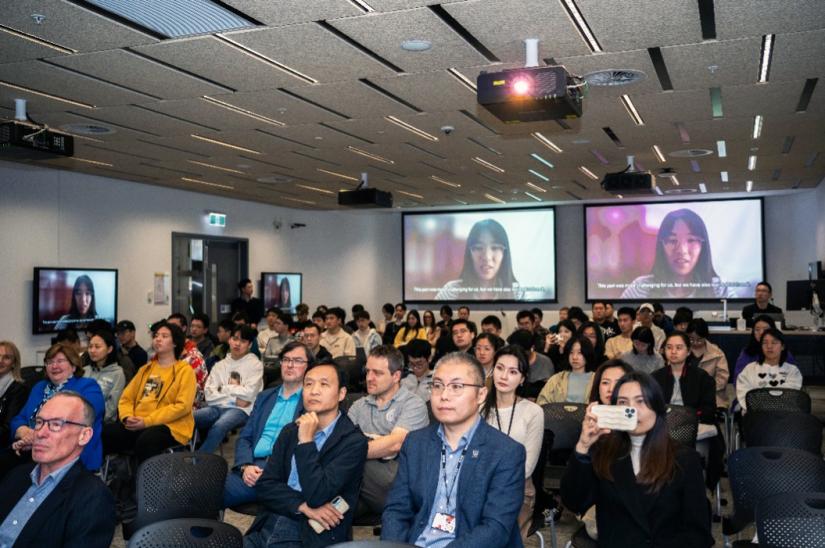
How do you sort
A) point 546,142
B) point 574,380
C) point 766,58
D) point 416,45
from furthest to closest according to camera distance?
point 546,142 < point 574,380 < point 766,58 < point 416,45

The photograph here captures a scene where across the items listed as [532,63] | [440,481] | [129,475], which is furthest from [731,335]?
[440,481]

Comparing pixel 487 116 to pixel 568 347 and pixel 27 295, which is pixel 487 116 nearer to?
pixel 568 347

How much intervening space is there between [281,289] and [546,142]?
808cm

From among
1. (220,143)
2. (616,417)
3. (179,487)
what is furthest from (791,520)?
(220,143)

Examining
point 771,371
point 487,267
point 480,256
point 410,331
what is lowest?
point 771,371

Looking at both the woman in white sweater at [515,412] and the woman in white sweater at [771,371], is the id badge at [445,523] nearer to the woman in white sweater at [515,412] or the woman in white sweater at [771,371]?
the woman in white sweater at [515,412]

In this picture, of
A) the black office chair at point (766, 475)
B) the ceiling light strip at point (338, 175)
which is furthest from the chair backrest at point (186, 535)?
the ceiling light strip at point (338, 175)

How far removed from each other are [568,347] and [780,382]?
200 cm

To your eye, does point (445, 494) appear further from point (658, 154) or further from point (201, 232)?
point (201, 232)

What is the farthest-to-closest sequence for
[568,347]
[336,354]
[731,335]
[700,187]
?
[700,187]
[731,335]
[336,354]
[568,347]

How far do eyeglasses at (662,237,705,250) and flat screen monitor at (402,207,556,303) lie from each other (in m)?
2.40

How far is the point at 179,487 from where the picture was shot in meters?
3.78

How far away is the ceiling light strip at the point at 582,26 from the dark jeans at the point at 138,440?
4.21 m

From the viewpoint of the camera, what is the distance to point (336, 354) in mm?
10297
